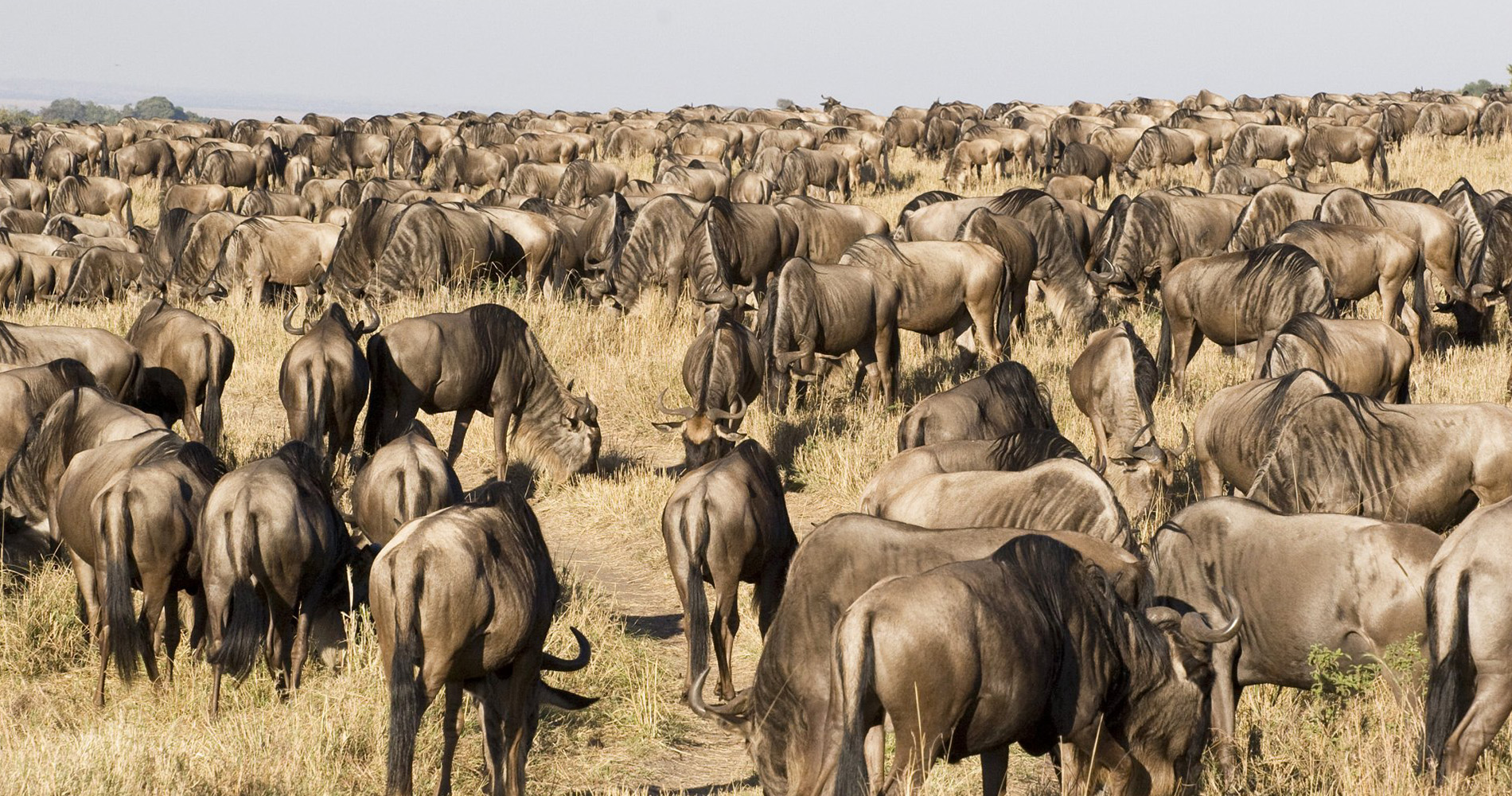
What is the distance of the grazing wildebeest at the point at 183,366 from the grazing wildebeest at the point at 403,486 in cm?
313

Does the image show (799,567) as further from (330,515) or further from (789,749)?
(330,515)

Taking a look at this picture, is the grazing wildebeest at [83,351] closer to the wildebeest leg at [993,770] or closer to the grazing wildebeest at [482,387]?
the grazing wildebeest at [482,387]

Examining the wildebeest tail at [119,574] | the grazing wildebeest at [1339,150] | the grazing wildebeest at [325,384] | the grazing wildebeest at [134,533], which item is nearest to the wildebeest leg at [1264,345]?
the grazing wildebeest at [325,384]

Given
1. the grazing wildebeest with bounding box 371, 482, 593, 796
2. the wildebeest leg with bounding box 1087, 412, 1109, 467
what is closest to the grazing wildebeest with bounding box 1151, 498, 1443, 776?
the grazing wildebeest with bounding box 371, 482, 593, 796

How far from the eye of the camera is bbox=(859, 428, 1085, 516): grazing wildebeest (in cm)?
652

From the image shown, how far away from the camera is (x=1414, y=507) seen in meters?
6.73

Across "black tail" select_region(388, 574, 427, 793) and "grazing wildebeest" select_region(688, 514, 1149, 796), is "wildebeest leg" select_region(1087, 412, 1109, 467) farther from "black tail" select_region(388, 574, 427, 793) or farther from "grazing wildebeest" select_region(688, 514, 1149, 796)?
"black tail" select_region(388, 574, 427, 793)

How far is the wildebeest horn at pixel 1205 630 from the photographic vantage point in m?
4.06

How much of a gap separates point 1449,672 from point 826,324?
6.35 meters

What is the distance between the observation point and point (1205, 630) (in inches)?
165

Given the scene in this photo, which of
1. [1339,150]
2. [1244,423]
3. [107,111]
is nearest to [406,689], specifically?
[1244,423]

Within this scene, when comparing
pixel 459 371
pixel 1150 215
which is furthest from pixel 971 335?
pixel 459 371

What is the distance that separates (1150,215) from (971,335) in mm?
3781

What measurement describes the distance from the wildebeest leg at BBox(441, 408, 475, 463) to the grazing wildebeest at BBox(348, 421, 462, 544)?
9.43 ft
